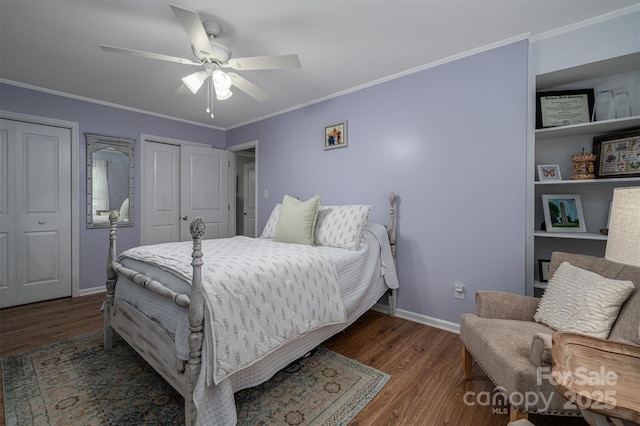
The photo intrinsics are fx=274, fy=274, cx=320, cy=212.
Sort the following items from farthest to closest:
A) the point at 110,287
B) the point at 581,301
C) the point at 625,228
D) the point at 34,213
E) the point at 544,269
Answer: the point at 34,213
the point at 544,269
the point at 110,287
the point at 581,301
the point at 625,228

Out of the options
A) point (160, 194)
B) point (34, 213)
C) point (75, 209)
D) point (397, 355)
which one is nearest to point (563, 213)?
point (397, 355)

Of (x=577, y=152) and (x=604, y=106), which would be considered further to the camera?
(x=577, y=152)

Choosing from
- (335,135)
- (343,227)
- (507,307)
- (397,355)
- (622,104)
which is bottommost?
(397,355)

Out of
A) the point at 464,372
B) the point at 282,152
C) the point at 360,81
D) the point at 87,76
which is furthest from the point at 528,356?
the point at 87,76

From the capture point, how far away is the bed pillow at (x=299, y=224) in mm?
2463

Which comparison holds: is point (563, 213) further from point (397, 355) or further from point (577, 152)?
point (397, 355)

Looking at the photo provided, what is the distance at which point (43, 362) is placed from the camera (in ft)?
6.18

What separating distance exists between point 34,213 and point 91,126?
3.84 feet

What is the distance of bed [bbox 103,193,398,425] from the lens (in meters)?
1.20

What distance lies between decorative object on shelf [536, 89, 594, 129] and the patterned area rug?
7.34 feet

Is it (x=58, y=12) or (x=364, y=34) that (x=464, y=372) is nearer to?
(x=364, y=34)

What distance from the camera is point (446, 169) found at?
8.02ft

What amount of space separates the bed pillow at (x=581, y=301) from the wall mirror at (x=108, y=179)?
438 centimetres

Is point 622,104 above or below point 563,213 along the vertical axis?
above
